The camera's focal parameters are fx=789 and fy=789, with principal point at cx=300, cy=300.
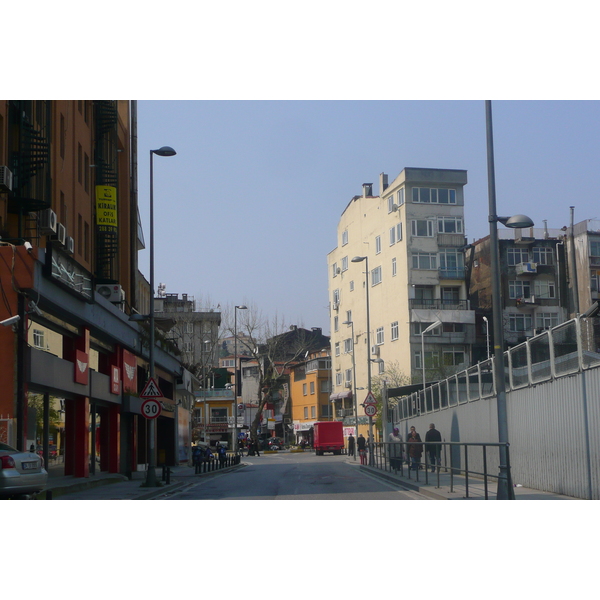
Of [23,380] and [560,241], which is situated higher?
[560,241]

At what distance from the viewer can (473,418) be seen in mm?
24906

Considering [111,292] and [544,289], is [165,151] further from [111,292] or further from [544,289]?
[544,289]

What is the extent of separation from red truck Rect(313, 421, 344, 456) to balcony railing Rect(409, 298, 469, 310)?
1225cm

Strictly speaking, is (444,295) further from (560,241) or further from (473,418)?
(473,418)

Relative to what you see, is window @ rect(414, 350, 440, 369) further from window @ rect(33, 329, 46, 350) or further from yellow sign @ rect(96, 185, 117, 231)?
window @ rect(33, 329, 46, 350)

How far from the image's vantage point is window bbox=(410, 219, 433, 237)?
67562 millimetres

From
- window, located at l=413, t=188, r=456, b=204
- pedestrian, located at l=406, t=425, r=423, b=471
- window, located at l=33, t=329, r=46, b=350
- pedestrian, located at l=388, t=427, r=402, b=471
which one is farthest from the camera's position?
window, located at l=413, t=188, r=456, b=204

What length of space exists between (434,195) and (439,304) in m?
9.46

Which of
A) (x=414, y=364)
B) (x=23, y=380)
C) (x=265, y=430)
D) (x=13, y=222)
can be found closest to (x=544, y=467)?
(x=23, y=380)

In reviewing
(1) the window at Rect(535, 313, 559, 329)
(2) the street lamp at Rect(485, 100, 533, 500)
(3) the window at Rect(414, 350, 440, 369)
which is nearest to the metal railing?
(2) the street lamp at Rect(485, 100, 533, 500)

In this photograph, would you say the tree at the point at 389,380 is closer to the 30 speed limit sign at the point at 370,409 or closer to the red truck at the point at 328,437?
the red truck at the point at 328,437

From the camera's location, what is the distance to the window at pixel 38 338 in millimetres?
20919

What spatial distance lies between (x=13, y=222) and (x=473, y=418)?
15.1 m

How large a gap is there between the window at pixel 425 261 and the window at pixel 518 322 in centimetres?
834
